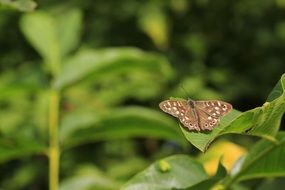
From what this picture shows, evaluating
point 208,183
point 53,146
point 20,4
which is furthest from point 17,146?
point 208,183

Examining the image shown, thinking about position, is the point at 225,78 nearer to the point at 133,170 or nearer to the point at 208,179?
the point at 133,170

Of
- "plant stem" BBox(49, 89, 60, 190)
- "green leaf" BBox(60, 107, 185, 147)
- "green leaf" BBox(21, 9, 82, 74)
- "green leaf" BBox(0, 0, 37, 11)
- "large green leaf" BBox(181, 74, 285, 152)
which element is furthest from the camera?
"green leaf" BBox(21, 9, 82, 74)

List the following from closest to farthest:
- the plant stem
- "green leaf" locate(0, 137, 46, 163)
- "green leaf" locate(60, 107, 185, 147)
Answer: "green leaf" locate(0, 137, 46, 163) < the plant stem < "green leaf" locate(60, 107, 185, 147)

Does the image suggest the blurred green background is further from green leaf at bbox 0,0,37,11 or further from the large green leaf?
the large green leaf

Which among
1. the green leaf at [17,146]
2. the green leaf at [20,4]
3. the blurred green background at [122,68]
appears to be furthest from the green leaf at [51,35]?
the green leaf at [20,4]

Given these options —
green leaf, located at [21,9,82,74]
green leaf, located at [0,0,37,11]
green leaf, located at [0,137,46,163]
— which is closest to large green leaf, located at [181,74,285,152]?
green leaf, located at [0,0,37,11]

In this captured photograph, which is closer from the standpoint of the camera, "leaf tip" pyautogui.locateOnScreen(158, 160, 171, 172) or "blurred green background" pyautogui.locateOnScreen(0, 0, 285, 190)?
"leaf tip" pyautogui.locateOnScreen(158, 160, 171, 172)

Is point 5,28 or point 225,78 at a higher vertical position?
point 5,28

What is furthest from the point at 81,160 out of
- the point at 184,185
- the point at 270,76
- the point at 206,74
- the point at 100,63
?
the point at 184,185

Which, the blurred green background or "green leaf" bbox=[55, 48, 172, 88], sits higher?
the blurred green background
